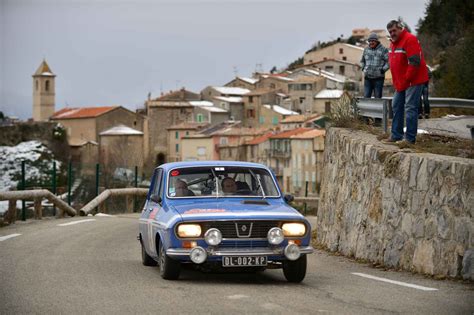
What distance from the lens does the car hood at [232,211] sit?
40.0ft

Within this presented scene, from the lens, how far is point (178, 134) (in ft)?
507

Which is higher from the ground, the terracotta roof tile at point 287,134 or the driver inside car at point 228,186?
the driver inside car at point 228,186

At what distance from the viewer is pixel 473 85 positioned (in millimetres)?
35688

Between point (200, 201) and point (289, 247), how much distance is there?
1.64 metres

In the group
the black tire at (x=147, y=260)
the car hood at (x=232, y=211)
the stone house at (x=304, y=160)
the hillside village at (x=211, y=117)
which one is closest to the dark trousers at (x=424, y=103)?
the black tire at (x=147, y=260)

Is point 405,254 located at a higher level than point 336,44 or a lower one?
lower

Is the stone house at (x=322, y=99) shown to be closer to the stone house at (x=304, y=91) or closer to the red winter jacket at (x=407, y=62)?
the stone house at (x=304, y=91)

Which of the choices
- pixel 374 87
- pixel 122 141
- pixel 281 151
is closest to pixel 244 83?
pixel 122 141

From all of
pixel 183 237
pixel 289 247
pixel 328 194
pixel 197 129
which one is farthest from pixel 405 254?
pixel 197 129

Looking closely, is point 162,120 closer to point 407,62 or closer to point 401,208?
point 407,62

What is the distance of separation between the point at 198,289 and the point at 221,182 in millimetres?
2492

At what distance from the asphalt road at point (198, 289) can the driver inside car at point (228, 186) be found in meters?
1.10

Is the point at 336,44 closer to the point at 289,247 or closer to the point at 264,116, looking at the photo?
the point at 264,116

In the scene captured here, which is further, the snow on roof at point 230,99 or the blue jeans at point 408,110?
the snow on roof at point 230,99
